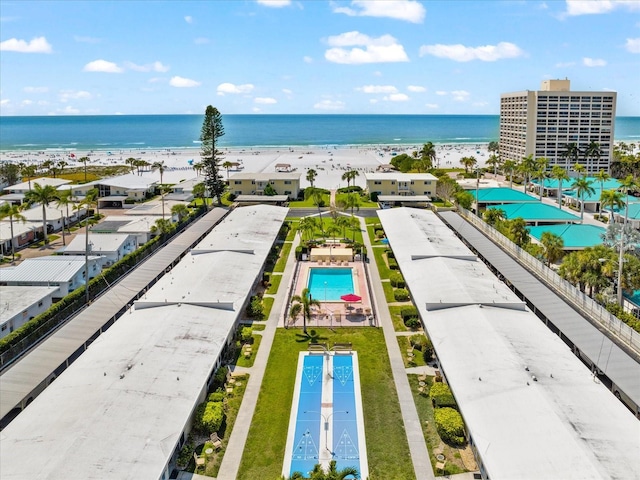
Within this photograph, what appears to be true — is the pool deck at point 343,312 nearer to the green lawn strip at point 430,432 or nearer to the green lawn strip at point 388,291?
the green lawn strip at point 388,291

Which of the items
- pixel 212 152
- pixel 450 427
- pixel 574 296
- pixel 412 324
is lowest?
pixel 450 427

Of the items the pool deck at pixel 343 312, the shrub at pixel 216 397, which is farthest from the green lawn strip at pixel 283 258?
the shrub at pixel 216 397

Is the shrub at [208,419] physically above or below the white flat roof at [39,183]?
below

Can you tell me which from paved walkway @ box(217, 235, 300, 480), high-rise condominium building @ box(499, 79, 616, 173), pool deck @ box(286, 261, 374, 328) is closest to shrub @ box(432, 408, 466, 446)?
paved walkway @ box(217, 235, 300, 480)

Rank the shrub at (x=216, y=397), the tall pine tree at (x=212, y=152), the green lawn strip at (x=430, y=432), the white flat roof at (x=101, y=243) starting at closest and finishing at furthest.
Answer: the green lawn strip at (x=430, y=432)
the shrub at (x=216, y=397)
the white flat roof at (x=101, y=243)
the tall pine tree at (x=212, y=152)

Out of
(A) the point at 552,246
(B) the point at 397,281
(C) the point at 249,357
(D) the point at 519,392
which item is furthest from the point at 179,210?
(D) the point at 519,392

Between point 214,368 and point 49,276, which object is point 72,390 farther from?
point 49,276

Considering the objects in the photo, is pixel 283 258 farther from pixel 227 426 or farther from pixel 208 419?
pixel 208 419
